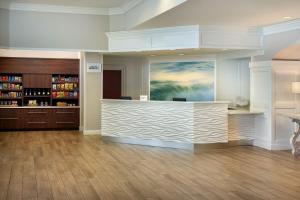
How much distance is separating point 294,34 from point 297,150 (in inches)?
97.8

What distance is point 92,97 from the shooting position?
37.6 feet

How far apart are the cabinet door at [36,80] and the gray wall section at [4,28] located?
2550 mm

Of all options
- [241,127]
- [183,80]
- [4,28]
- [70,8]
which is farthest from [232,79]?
[4,28]

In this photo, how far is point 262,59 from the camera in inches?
359

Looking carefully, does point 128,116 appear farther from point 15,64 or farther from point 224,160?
point 15,64

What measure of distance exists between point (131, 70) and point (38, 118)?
3.32 meters

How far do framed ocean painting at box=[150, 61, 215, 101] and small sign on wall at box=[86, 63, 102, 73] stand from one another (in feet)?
5.43

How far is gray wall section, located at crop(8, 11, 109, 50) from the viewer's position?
1019 centimetres

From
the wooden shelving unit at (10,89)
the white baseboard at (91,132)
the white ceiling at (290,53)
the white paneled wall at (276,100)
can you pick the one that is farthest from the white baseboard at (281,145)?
the wooden shelving unit at (10,89)

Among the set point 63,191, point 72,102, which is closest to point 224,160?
point 63,191

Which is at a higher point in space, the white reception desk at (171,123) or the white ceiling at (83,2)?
the white ceiling at (83,2)

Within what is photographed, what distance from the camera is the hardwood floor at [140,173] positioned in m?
5.29

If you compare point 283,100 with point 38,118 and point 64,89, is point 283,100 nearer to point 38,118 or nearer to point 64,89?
point 64,89

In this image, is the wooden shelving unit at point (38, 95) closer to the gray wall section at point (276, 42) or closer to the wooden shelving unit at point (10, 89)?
the wooden shelving unit at point (10, 89)
